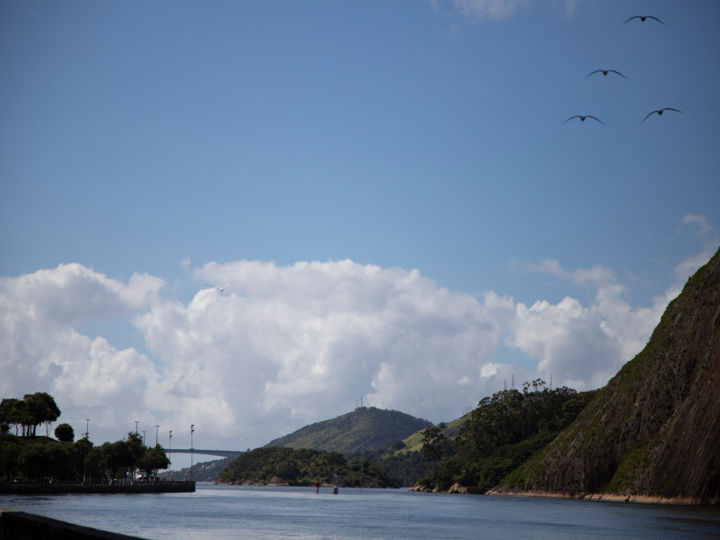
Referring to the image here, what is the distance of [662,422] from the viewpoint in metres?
141

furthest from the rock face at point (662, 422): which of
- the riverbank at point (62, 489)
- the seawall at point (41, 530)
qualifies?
the seawall at point (41, 530)

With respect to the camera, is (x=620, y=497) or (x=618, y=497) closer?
(x=620, y=497)

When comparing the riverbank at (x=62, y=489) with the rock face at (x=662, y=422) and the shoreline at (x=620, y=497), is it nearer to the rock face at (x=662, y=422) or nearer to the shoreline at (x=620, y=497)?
the shoreline at (x=620, y=497)

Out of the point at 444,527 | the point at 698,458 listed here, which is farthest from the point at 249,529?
the point at 698,458

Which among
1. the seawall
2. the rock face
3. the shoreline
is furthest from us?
the rock face

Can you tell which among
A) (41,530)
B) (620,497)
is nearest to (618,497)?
(620,497)

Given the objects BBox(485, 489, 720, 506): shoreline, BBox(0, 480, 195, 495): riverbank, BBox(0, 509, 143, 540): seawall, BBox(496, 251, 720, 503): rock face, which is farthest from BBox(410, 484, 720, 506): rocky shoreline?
BBox(0, 509, 143, 540): seawall

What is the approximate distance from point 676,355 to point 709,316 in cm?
1022

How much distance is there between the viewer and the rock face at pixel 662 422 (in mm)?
114438

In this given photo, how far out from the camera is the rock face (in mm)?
114438

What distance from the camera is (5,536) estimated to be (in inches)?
870

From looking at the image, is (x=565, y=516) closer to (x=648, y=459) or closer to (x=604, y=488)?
(x=648, y=459)

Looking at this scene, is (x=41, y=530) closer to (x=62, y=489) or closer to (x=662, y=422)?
(x=662, y=422)

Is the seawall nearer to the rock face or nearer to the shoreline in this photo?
the rock face
